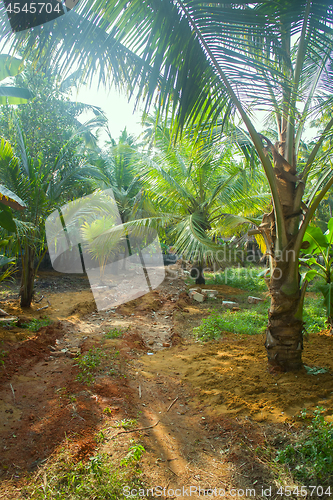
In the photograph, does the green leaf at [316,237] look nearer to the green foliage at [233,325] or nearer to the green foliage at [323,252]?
the green foliage at [323,252]

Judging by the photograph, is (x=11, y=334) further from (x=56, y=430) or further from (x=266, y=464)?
(x=266, y=464)

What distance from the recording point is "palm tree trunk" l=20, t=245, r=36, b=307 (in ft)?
20.7

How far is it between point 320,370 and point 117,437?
235 cm

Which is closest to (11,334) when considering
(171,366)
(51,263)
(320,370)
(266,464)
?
(171,366)

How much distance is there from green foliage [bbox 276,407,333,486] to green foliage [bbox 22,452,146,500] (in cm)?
112

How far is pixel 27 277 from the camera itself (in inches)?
250

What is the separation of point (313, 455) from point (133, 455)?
4.27 feet

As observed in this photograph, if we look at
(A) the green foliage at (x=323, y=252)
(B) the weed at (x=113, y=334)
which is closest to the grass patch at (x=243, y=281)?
(A) the green foliage at (x=323, y=252)

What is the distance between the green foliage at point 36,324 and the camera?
5.06 m

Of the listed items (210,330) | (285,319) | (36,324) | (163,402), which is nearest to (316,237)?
(285,319)

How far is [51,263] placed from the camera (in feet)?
40.2

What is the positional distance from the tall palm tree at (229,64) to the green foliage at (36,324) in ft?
12.8

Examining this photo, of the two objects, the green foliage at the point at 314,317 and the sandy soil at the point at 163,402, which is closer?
the sandy soil at the point at 163,402

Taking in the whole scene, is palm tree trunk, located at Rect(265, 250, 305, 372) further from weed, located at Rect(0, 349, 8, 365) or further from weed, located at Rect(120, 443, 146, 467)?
weed, located at Rect(0, 349, 8, 365)
